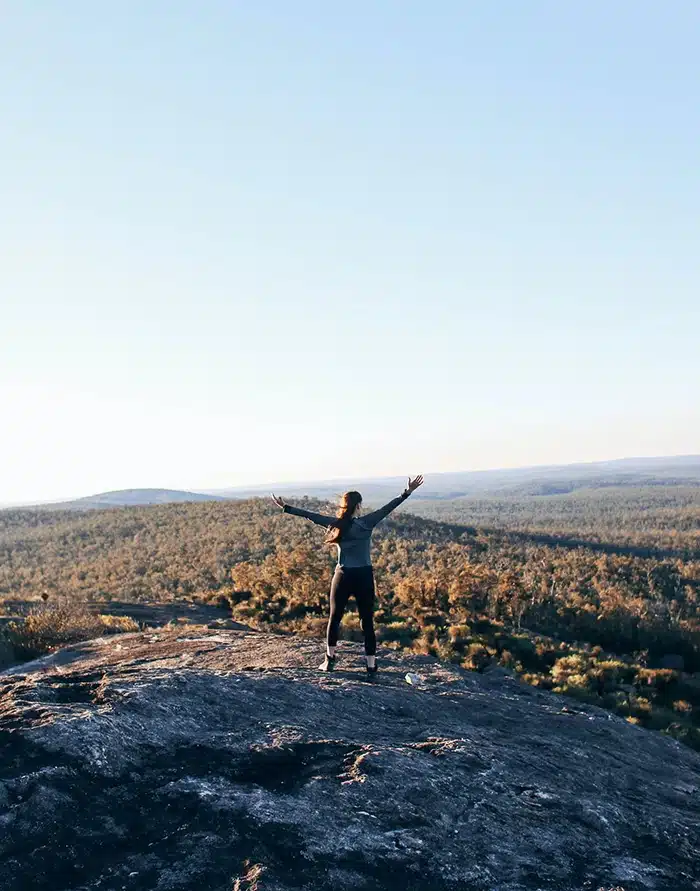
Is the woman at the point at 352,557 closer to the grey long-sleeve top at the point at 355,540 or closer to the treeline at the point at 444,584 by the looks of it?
→ the grey long-sleeve top at the point at 355,540

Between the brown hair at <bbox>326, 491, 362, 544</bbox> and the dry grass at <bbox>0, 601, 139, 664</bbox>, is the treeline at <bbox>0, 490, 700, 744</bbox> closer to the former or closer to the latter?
the dry grass at <bbox>0, 601, 139, 664</bbox>

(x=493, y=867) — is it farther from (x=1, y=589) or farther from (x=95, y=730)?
(x=1, y=589)

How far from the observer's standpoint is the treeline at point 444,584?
14172 mm

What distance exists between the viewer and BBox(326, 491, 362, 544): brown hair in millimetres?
8047

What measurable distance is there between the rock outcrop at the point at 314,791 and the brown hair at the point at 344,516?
65.6 inches

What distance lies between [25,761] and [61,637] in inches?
333

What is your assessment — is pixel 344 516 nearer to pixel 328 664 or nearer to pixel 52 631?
pixel 328 664

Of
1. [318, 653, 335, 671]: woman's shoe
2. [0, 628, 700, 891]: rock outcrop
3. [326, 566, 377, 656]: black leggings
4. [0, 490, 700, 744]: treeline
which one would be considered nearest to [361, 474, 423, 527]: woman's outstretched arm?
[326, 566, 377, 656]: black leggings

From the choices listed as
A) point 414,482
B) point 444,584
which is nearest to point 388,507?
point 414,482

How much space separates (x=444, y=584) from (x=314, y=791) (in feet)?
55.4

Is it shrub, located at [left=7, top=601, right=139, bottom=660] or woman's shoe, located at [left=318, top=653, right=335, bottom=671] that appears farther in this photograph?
shrub, located at [left=7, top=601, right=139, bottom=660]

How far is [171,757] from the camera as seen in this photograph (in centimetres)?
536

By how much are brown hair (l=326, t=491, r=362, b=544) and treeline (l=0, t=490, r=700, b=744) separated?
6.35m

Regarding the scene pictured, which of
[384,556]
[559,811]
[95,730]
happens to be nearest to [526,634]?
[559,811]
